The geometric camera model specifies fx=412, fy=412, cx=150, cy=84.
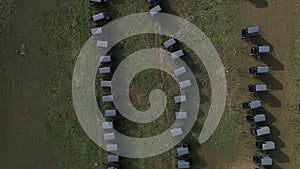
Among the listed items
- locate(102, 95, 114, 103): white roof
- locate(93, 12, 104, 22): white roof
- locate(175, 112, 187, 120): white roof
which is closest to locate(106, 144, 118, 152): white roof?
locate(102, 95, 114, 103): white roof

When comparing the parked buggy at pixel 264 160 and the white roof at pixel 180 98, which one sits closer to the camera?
the parked buggy at pixel 264 160

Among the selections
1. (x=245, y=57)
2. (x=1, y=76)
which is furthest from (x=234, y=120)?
(x=1, y=76)

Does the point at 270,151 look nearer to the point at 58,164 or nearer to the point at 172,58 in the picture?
the point at 172,58

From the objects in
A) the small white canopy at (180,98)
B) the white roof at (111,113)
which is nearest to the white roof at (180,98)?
the small white canopy at (180,98)

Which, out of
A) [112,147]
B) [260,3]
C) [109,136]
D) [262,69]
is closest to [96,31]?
[109,136]

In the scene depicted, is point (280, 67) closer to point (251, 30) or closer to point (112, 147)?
point (251, 30)

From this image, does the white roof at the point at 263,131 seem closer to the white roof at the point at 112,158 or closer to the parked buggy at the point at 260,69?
the parked buggy at the point at 260,69
